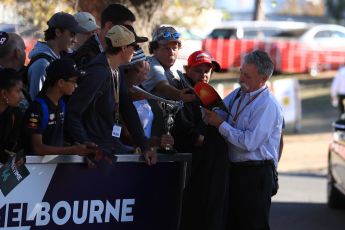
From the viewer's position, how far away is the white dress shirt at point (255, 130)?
243 inches

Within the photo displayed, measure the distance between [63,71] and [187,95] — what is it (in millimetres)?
1165

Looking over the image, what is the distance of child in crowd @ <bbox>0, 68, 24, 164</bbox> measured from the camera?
216 inches

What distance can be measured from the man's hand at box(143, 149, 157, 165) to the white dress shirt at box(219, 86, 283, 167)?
550 millimetres

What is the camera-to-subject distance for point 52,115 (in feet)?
18.7

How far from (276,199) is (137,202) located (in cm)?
646

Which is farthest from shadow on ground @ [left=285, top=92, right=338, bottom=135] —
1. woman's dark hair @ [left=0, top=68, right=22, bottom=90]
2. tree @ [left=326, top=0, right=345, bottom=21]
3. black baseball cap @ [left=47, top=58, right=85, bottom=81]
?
tree @ [left=326, top=0, right=345, bottom=21]

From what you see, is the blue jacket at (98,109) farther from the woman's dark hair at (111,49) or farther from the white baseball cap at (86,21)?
the white baseball cap at (86,21)

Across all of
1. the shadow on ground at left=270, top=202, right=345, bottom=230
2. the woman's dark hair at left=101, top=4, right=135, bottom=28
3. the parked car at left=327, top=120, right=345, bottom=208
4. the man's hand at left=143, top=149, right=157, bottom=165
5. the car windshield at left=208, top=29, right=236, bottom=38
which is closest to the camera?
the man's hand at left=143, top=149, right=157, bottom=165

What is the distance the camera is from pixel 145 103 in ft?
22.5

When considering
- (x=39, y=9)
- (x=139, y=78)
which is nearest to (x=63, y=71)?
(x=139, y=78)

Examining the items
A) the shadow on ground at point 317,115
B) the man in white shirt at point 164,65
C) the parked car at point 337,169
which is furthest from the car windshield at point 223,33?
the man in white shirt at point 164,65

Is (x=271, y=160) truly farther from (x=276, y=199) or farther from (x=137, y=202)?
(x=276, y=199)

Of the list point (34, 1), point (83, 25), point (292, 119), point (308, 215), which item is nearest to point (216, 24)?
point (292, 119)

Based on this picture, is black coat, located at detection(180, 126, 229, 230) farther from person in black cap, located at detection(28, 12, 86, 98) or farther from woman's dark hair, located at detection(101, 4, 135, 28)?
person in black cap, located at detection(28, 12, 86, 98)
